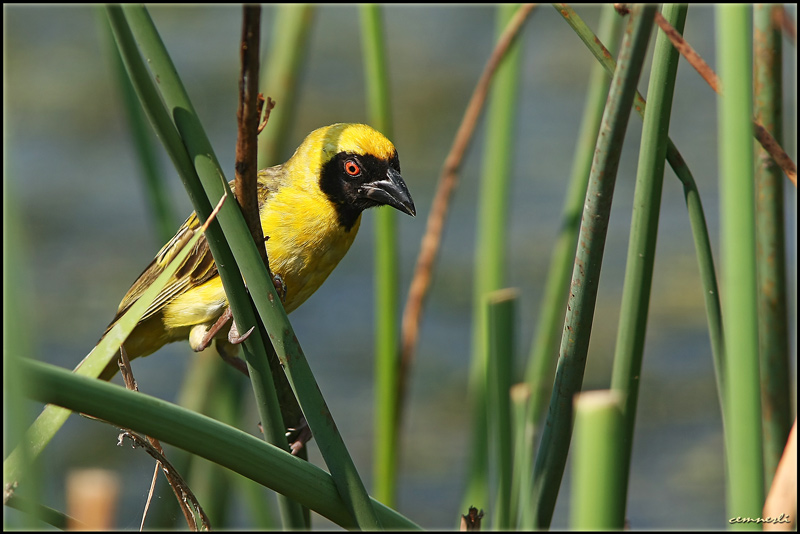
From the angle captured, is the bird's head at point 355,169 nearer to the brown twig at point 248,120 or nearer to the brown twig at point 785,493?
the brown twig at point 248,120

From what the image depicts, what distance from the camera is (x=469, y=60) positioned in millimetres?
7254

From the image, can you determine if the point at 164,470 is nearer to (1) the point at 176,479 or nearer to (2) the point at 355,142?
(1) the point at 176,479

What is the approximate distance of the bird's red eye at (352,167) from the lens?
228cm

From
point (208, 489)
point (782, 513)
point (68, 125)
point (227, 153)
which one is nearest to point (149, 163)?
point (208, 489)

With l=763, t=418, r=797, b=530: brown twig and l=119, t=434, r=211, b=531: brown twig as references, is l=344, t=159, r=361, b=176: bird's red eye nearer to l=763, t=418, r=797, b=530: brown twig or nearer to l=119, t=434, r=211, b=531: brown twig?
l=119, t=434, r=211, b=531: brown twig

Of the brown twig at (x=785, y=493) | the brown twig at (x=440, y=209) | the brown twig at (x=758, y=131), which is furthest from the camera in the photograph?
the brown twig at (x=440, y=209)

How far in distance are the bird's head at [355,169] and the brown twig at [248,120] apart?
96cm

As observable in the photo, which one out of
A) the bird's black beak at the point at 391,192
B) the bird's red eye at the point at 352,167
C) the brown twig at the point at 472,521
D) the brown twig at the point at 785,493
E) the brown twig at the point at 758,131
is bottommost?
the brown twig at the point at 472,521

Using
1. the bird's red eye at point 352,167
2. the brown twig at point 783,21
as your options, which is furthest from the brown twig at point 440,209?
the brown twig at point 783,21

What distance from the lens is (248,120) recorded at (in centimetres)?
115

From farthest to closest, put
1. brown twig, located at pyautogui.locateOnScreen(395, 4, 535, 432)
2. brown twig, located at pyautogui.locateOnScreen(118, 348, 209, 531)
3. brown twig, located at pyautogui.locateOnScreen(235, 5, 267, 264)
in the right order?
1. brown twig, located at pyautogui.locateOnScreen(395, 4, 535, 432)
2. brown twig, located at pyautogui.locateOnScreen(118, 348, 209, 531)
3. brown twig, located at pyautogui.locateOnScreen(235, 5, 267, 264)

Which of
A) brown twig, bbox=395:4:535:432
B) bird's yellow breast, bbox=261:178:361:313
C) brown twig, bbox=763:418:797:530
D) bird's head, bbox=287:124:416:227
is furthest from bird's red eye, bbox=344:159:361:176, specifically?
brown twig, bbox=763:418:797:530

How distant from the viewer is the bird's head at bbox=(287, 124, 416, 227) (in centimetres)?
223

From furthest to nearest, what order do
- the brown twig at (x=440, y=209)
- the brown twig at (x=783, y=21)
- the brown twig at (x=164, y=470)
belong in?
the brown twig at (x=440, y=209) → the brown twig at (x=783, y=21) → the brown twig at (x=164, y=470)
